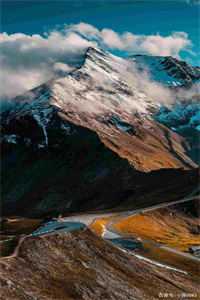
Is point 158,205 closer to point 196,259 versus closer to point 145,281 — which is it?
point 196,259

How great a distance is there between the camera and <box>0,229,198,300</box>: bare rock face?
63.6 meters

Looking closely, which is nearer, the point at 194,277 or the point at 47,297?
the point at 47,297

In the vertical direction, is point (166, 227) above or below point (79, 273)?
below

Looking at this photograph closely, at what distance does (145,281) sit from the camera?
263 feet

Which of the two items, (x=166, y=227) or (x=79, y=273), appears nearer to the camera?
(x=79, y=273)

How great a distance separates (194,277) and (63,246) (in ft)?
87.9

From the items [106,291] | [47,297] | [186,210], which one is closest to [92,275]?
[106,291]

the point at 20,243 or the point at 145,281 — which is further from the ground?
the point at 20,243

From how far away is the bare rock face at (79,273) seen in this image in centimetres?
6362

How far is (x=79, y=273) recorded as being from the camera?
7312cm

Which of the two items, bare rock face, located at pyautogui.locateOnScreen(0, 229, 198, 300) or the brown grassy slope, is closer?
bare rock face, located at pyautogui.locateOnScreen(0, 229, 198, 300)

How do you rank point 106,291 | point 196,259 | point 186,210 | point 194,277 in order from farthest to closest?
point 186,210, point 196,259, point 194,277, point 106,291

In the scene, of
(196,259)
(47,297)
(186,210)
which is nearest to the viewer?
(47,297)

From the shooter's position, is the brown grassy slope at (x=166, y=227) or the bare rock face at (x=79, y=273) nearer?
the bare rock face at (x=79, y=273)
